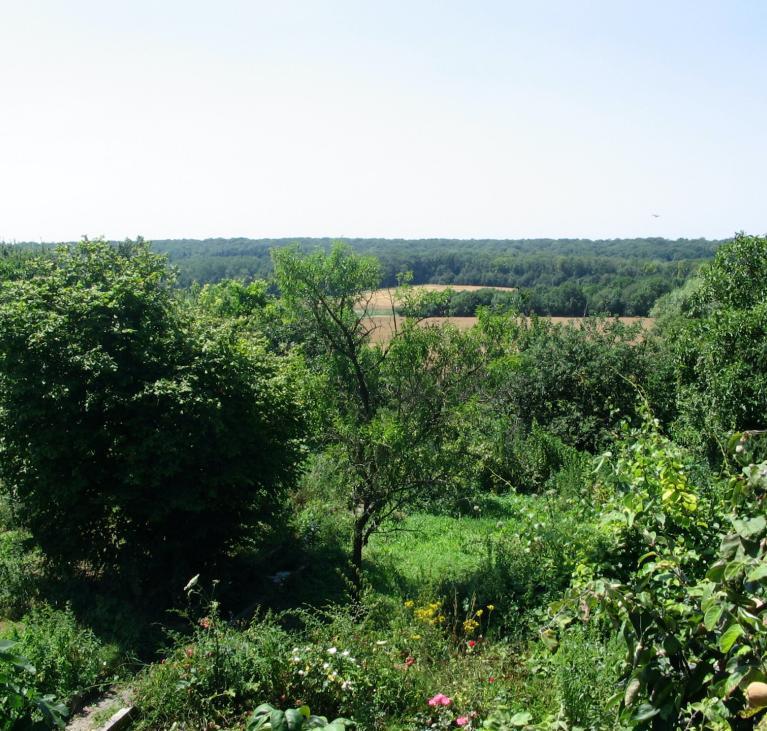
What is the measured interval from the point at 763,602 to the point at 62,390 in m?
7.55

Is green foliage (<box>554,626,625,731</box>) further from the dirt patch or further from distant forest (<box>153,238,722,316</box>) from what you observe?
distant forest (<box>153,238,722,316</box>)

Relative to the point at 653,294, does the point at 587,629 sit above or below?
below

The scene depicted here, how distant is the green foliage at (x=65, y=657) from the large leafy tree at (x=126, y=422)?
4.99 feet

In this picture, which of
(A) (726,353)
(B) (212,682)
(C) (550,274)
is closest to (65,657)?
(B) (212,682)

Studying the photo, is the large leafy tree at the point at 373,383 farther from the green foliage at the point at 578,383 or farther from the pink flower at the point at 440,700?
the green foliage at the point at 578,383

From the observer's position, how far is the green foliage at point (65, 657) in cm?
586

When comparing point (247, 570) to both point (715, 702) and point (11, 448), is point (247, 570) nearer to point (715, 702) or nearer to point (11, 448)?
point (11, 448)

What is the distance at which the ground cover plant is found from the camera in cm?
508

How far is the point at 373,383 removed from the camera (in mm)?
10000

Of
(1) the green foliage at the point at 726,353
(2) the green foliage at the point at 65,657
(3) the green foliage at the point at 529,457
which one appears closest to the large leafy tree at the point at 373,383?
(2) the green foliage at the point at 65,657

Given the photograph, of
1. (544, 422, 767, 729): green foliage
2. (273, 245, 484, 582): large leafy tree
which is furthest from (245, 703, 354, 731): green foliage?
(273, 245, 484, 582): large leafy tree

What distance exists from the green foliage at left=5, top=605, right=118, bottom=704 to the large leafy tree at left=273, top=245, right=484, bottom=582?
12.4 ft

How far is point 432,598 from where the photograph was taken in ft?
26.2

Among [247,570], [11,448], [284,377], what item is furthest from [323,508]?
[11,448]
